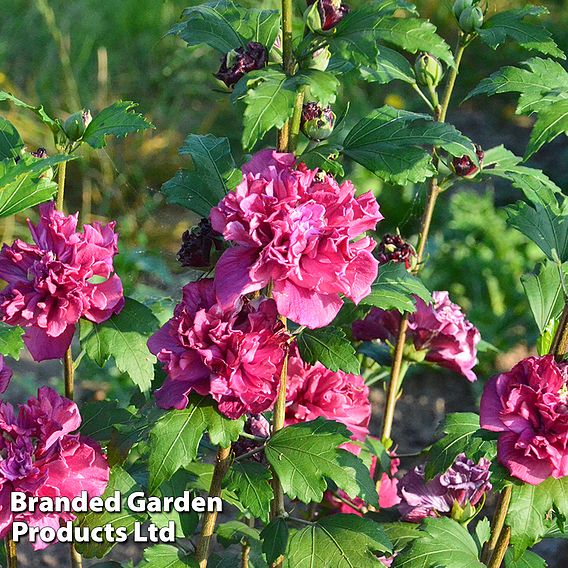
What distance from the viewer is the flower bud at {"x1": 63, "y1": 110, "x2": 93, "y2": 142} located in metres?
1.32

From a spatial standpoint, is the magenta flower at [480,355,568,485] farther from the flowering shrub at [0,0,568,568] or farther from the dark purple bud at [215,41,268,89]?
the dark purple bud at [215,41,268,89]

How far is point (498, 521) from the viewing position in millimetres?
1423

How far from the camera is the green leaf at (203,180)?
4.38 ft

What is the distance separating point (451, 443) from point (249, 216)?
1.67 feet

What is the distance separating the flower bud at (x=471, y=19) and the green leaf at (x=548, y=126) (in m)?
0.32

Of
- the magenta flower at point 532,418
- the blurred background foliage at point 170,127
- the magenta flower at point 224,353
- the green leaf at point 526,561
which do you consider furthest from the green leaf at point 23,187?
the blurred background foliage at point 170,127

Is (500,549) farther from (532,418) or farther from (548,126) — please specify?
(548,126)

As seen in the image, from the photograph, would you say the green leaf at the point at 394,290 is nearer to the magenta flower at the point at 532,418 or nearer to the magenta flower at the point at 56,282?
the magenta flower at the point at 532,418

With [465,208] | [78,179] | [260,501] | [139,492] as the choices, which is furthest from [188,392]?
[78,179]

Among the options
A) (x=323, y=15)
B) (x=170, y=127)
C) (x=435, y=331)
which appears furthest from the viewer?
(x=170, y=127)

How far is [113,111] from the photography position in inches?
52.5

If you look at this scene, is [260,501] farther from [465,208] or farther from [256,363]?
[465,208]

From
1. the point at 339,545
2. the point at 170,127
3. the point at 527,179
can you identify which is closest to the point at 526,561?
the point at 339,545

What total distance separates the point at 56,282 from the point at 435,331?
78 cm
